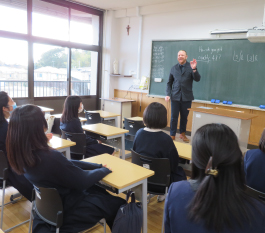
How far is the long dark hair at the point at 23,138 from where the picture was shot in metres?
1.33

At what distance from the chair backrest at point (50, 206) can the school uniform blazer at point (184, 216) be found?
0.65 m

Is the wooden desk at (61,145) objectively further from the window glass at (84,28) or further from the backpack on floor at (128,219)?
the window glass at (84,28)

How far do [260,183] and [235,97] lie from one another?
11.7 ft

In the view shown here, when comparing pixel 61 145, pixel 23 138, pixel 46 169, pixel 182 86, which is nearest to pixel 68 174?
pixel 46 169

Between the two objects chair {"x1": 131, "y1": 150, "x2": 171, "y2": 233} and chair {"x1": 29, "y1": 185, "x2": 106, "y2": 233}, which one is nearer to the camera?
chair {"x1": 29, "y1": 185, "x2": 106, "y2": 233}

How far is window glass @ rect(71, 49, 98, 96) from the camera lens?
21.8 ft

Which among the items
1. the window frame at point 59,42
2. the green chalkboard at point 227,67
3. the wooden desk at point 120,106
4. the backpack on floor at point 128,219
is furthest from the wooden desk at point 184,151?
the window frame at point 59,42

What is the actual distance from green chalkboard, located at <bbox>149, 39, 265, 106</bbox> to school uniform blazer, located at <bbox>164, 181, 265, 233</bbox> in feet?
13.8

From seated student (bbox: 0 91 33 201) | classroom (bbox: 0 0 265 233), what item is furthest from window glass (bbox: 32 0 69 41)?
seated student (bbox: 0 91 33 201)

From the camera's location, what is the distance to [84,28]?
6.69 m

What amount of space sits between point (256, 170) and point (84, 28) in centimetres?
616

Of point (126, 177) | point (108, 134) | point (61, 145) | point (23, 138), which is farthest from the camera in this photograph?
point (108, 134)

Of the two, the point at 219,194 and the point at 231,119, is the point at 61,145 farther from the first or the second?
the point at 231,119

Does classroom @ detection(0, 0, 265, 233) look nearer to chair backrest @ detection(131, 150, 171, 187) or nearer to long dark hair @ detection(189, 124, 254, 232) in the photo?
chair backrest @ detection(131, 150, 171, 187)
